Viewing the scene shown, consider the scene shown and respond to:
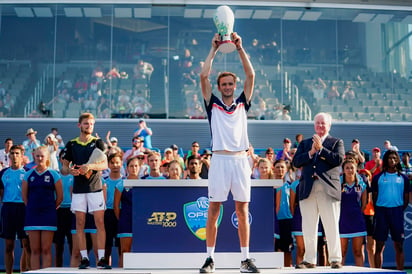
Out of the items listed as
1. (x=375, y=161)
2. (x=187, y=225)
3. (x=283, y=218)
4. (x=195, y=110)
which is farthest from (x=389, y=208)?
(x=195, y=110)

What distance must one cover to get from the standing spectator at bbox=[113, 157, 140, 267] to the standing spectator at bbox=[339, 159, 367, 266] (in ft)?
10.3

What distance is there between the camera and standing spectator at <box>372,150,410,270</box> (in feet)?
28.2

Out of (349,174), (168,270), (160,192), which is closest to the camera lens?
(168,270)

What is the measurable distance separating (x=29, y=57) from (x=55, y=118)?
2331 mm

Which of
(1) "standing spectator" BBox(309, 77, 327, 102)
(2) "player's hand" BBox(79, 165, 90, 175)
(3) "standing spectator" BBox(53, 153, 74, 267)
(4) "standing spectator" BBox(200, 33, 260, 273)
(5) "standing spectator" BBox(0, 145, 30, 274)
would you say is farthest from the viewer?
(1) "standing spectator" BBox(309, 77, 327, 102)

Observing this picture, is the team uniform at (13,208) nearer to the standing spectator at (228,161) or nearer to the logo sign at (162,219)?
the logo sign at (162,219)

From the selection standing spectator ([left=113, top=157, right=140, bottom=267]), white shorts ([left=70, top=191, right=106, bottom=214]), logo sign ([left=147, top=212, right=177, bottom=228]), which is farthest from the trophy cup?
standing spectator ([left=113, top=157, right=140, bottom=267])

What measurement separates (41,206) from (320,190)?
393 centimetres

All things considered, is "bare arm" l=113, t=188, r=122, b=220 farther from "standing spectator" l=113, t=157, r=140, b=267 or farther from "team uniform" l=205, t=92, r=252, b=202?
"team uniform" l=205, t=92, r=252, b=202

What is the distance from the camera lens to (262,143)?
17.4 metres

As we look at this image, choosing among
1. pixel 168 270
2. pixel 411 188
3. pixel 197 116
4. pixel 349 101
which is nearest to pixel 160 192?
pixel 168 270

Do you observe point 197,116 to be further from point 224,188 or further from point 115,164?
point 224,188

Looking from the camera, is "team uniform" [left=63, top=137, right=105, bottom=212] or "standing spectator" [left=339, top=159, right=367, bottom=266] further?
"standing spectator" [left=339, top=159, right=367, bottom=266]

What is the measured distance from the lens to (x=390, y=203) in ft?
28.3
